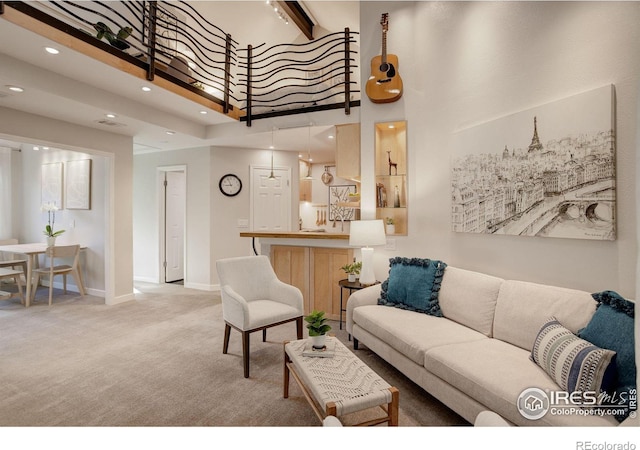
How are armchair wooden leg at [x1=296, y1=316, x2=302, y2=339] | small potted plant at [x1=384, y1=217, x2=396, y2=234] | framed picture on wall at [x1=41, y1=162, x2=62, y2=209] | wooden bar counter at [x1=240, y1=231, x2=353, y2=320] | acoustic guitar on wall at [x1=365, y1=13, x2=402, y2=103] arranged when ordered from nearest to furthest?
1. armchair wooden leg at [x1=296, y1=316, x2=302, y2=339]
2. acoustic guitar on wall at [x1=365, y1=13, x2=402, y2=103]
3. small potted plant at [x1=384, y1=217, x2=396, y2=234]
4. wooden bar counter at [x1=240, y1=231, x2=353, y2=320]
5. framed picture on wall at [x1=41, y1=162, x2=62, y2=209]

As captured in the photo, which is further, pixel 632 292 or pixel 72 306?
pixel 72 306

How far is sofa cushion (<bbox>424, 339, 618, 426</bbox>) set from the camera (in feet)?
4.80

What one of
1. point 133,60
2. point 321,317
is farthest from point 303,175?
point 321,317

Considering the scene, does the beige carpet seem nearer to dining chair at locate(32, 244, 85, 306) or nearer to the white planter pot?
the white planter pot

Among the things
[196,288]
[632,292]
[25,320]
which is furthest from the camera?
[196,288]

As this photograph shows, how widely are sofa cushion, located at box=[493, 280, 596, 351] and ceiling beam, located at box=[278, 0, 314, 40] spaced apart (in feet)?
16.7

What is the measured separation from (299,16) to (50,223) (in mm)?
5469

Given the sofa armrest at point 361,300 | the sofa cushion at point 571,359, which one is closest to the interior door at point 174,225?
the sofa armrest at point 361,300

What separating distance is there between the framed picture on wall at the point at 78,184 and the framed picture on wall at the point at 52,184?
0.60 ft

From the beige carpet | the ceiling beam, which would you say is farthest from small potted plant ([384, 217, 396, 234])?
the ceiling beam

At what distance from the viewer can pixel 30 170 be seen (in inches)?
229

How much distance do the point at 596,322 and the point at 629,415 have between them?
456 mm

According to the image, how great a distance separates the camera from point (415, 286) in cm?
285

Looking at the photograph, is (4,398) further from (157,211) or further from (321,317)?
(157,211)
